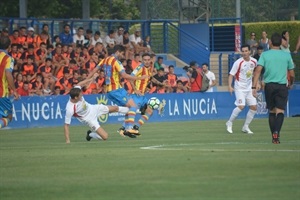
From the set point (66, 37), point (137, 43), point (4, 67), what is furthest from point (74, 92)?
point (137, 43)

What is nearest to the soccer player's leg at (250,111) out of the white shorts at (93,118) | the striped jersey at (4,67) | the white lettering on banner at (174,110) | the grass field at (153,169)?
the grass field at (153,169)

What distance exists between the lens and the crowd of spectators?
32781 millimetres

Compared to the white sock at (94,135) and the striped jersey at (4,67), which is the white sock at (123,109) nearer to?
the white sock at (94,135)

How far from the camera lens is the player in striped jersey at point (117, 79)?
938 inches

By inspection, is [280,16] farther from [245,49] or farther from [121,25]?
[245,49]

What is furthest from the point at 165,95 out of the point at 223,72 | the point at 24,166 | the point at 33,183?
the point at 33,183

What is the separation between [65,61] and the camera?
3434 cm

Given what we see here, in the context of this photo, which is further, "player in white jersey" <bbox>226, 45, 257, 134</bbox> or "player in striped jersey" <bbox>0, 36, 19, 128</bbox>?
"player in white jersey" <bbox>226, 45, 257, 134</bbox>

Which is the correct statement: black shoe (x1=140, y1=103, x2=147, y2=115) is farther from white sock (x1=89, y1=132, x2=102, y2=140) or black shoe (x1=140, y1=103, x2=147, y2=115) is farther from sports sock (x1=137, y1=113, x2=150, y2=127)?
white sock (x1=89, y1=132, x2=102, y2=140)

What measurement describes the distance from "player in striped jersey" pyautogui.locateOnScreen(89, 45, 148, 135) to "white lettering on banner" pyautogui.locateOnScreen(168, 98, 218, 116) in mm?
11366

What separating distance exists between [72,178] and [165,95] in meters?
21.8

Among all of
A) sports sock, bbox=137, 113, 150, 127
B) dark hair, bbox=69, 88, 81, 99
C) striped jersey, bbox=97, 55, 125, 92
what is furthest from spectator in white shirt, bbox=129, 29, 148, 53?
dark hair, bbox=69, 88, 81, 99

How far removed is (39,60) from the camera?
1331 inches

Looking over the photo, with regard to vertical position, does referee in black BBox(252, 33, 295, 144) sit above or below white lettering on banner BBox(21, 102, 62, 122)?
above
